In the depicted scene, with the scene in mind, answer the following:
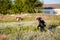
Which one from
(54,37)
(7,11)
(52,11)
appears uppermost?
(54,37)

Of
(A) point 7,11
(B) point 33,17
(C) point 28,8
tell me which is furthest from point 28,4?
(B) point 33,17

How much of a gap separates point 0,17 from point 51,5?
43.8 metres

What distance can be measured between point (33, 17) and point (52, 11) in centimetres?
3803

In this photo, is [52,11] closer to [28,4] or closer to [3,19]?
[28,4]

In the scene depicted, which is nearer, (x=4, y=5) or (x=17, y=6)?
(x=4, y=5)

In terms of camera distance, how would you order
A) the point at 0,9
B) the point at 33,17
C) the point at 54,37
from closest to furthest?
the point at 54,37
the point at 33,17
the point at 0,9

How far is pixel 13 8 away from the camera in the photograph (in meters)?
55.2

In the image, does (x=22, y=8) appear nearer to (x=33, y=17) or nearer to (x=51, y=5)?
(x=33, y=17)

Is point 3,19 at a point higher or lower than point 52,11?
higher

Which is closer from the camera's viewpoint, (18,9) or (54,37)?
(54,37)

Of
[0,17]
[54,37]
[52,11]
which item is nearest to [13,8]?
[0,17]

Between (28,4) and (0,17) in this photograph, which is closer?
(0,17)

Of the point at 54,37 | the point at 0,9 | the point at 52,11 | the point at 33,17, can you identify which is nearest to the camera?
the point at 54,37

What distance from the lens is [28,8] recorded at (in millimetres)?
54938
